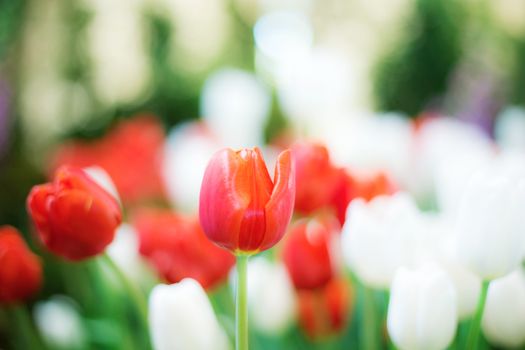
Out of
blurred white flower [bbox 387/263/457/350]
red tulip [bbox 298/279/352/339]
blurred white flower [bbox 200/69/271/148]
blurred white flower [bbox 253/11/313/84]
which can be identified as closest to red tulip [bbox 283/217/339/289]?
red tulip [bbox 298/279/352/339]

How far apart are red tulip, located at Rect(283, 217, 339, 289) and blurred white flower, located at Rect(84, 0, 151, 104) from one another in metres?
1.72

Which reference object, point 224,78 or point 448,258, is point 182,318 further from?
point 224,78

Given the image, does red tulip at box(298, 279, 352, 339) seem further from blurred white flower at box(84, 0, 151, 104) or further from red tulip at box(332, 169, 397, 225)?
blurred white flower at box(84, 0, 151, 104)

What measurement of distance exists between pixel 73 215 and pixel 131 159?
715mm

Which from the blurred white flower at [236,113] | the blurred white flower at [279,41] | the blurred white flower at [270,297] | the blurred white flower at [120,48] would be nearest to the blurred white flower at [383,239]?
the blurred white flower at [270,297]

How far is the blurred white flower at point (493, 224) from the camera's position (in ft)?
1.29

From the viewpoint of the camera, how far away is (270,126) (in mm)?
2062

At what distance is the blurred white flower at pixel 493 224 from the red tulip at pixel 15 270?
35 centimetres

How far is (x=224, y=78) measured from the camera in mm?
1154

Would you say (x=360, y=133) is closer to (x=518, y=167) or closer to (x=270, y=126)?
(x=518, y=167)

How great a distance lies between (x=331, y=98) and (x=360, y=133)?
0.23 m

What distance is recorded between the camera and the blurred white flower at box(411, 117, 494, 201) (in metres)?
0.57

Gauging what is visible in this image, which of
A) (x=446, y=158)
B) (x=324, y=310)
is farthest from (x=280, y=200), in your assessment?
(x=446, y=158)

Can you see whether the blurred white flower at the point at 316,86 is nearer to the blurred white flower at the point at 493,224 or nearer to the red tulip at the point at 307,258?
the red tulip at the point at 307,258
